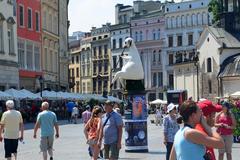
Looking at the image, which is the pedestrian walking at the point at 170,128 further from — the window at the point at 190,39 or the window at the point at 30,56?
the window at the point at 190,39

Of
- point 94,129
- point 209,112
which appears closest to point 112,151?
point 94,129

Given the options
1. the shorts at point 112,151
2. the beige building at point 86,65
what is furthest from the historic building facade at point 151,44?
the shorts at point 112,151

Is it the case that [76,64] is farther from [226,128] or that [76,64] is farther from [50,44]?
[226,128]

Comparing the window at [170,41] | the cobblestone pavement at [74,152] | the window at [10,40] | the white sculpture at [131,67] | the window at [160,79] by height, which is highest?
the window at [170,41]

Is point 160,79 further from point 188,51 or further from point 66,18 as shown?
point 66,18

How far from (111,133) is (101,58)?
104162 mm

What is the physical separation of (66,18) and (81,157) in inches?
2208

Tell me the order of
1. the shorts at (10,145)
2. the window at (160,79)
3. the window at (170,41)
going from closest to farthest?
the shorts at (10,145) < the window at (170,41) < the window at (160,79)

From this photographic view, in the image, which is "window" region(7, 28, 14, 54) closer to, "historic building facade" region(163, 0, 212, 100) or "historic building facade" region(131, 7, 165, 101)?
"historic building facade" region(163, 0, 212, 100)

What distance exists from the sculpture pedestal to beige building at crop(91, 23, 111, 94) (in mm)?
93066

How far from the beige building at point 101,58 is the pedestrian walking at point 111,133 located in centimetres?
10037

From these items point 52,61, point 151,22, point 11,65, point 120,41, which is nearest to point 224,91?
point 52,61

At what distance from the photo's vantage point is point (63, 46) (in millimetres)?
71062

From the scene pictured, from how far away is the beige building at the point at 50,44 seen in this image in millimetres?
61281
